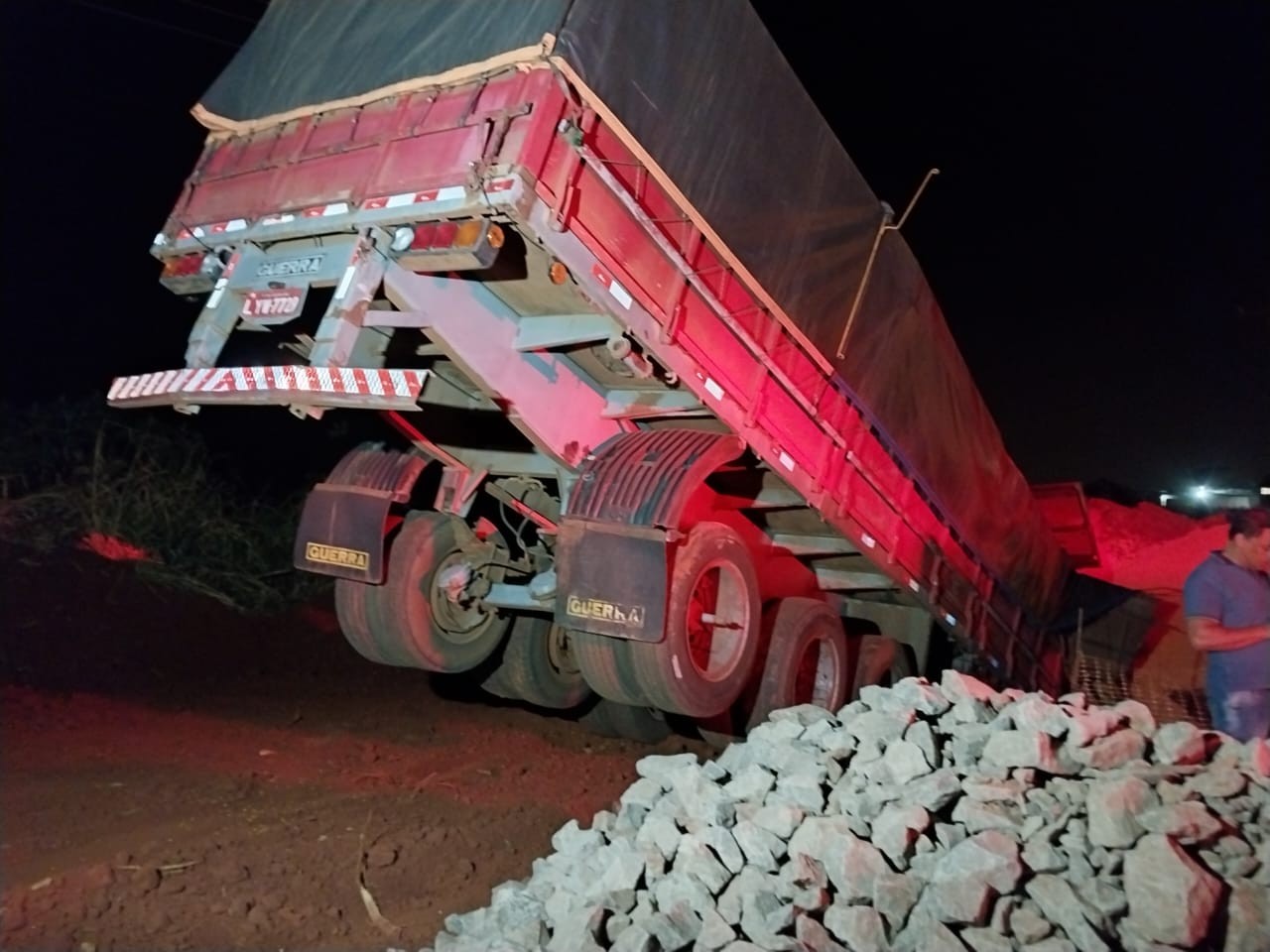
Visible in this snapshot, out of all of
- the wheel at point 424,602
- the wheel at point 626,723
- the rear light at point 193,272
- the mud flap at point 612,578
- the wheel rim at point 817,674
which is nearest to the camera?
the mud flap at point 612,578

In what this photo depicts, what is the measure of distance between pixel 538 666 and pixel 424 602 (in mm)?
977

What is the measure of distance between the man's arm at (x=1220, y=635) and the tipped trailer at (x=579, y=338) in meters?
1.67

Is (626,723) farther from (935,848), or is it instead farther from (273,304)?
(273,304)

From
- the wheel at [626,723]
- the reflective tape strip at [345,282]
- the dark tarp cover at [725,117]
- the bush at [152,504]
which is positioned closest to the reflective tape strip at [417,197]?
the reflective tape strip at [345,282]

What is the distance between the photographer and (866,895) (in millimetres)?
2971

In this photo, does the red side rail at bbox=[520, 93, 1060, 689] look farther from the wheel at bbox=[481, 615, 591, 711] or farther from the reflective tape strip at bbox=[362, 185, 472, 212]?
→ the wheel at bbox=[481, 615, 591, 711]

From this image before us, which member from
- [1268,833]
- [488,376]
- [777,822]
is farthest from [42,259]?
[1268,833]

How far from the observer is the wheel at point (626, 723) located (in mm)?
6008

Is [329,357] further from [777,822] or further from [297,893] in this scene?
[777,822]

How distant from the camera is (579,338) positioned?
4.22 meters

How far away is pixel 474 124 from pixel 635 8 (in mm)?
821

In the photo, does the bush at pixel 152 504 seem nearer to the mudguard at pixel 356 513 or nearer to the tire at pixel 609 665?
the mudguard at pixel 356 513

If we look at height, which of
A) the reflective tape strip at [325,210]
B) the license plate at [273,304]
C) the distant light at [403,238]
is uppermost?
the reflective tape strip at [325,210]

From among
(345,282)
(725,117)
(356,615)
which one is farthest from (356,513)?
(725,117)
